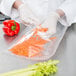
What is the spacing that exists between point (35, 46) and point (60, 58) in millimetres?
171

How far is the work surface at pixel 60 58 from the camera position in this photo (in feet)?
3.52

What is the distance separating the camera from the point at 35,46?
1.25 m

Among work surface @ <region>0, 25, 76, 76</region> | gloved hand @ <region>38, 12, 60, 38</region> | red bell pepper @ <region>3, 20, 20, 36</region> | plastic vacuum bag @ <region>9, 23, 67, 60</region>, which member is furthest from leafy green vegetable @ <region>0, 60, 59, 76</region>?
red bell pepper @ <region>3, 20, 20, 36</region>

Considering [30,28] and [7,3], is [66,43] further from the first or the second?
[7,3]

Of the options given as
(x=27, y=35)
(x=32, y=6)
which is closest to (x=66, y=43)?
(x=27, y=35)

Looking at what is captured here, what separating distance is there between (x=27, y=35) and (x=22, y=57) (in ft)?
0.72

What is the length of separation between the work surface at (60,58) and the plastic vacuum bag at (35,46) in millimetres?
34

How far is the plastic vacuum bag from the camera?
3.92ft

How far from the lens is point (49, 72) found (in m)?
0.98

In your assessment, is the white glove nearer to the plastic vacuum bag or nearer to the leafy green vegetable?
the plastic vacuum bag

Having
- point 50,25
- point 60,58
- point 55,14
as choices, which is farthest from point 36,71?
point 55,14

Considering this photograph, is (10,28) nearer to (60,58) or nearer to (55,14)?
(55,14)

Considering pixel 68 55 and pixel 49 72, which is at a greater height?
pixel 49 72

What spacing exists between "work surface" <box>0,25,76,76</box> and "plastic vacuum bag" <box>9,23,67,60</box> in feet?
0.11
